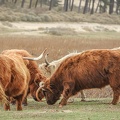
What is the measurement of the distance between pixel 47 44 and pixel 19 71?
24804mm

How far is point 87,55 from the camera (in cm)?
1463

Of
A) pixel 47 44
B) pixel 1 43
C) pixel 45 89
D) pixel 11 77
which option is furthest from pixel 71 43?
pixel 11 77

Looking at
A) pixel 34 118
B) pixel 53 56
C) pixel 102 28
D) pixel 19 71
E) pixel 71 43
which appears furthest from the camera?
pixel 102 28

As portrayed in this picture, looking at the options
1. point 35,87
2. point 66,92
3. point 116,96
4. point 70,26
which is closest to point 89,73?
point 66,92

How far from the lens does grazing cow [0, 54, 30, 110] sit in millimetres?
11867

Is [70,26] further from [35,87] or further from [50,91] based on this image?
[50,91]

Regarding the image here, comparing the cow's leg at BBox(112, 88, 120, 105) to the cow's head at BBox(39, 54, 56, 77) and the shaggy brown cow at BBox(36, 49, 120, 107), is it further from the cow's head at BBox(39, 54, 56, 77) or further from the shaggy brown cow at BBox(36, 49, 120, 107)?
the cow's head at BBox(39, 54, 56, 77)

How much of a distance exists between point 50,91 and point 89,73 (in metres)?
1.32

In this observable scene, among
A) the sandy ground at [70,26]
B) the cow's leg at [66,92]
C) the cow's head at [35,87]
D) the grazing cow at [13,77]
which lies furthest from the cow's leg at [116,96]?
the sandy ground at [70,26]

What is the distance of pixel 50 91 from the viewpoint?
15008 millimetres

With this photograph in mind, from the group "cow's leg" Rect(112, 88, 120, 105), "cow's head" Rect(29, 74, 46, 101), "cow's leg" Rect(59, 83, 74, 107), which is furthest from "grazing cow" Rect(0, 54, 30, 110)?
"cow's leg" Rect(112, 88, 120, 105)

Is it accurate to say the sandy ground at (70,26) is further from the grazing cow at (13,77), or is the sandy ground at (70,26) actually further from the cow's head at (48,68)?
the grazing cow at (13,77)

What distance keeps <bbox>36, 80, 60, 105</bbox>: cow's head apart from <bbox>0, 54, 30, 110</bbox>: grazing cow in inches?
58.6

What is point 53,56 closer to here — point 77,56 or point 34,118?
point 77,56
